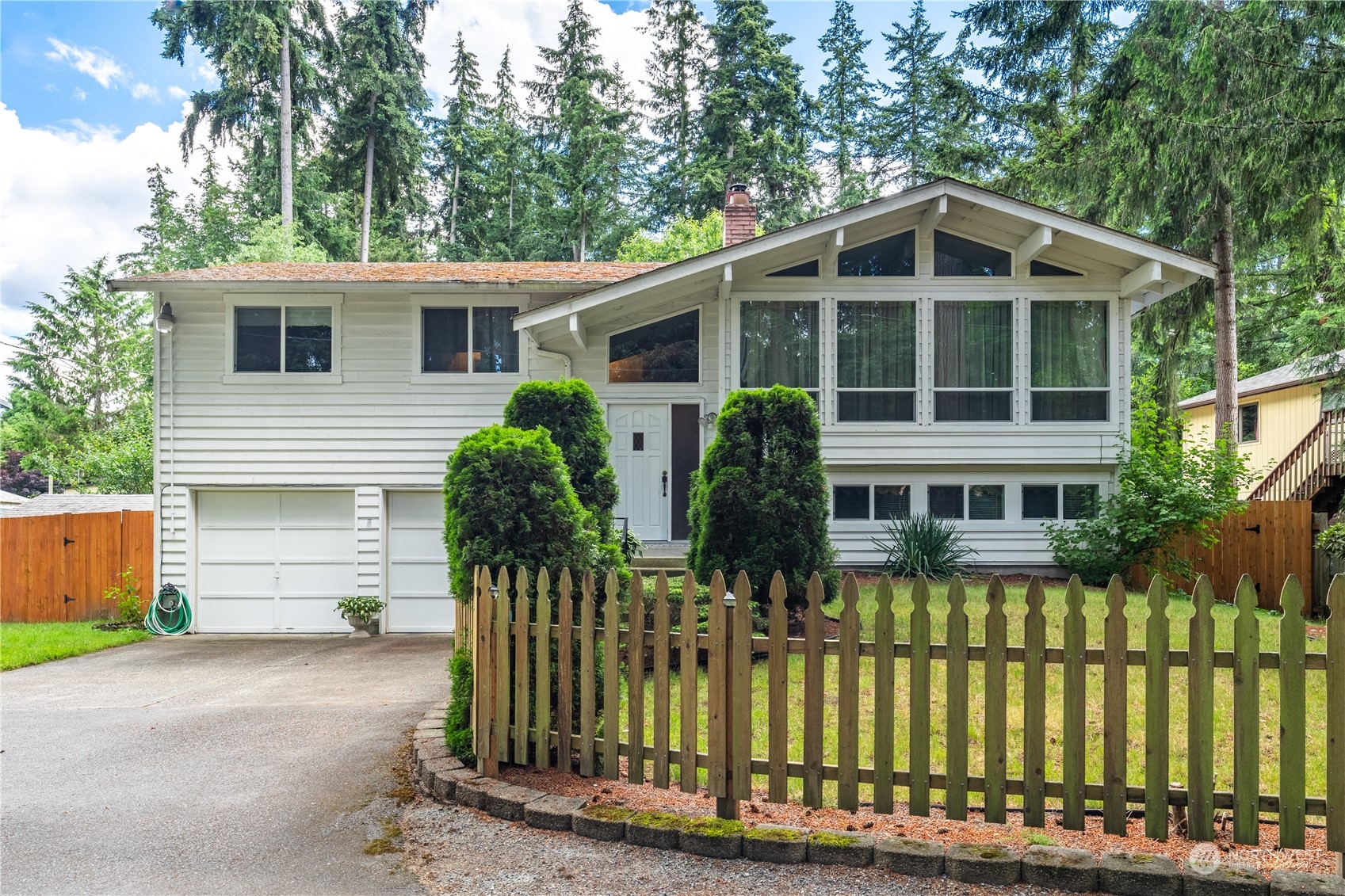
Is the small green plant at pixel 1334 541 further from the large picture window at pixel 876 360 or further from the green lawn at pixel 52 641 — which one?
the green lawn at pixel 52 641

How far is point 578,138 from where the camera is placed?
93.7 ft

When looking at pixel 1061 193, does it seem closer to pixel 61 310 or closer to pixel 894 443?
pixel 894 443

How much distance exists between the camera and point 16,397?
1276 inches

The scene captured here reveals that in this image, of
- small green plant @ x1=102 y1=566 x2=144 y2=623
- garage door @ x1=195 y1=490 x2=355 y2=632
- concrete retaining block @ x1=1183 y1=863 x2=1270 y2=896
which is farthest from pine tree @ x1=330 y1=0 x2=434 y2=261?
concrete retaining block @ x1=1183 y1=863 x2=1270 y2=896

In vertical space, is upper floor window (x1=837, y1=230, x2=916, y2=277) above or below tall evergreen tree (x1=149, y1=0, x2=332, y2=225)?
below

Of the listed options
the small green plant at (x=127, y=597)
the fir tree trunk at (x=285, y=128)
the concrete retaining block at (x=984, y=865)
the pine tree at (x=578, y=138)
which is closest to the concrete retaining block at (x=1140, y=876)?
the concrete retaining block at (x=984, y=865)

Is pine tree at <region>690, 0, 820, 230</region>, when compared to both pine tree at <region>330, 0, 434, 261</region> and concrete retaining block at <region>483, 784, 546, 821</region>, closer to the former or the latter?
pine tree at <region>330, 0, 434, 261</region>

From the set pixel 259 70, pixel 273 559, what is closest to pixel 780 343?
pixel 273 559

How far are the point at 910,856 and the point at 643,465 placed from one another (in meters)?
8.87

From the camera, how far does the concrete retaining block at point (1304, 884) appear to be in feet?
9.44

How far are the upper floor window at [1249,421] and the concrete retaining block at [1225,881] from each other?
24212 mm

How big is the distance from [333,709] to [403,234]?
25.6 m

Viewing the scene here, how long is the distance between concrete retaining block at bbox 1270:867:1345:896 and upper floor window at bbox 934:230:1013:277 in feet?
33.1

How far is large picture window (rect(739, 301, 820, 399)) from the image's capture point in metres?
12.0
